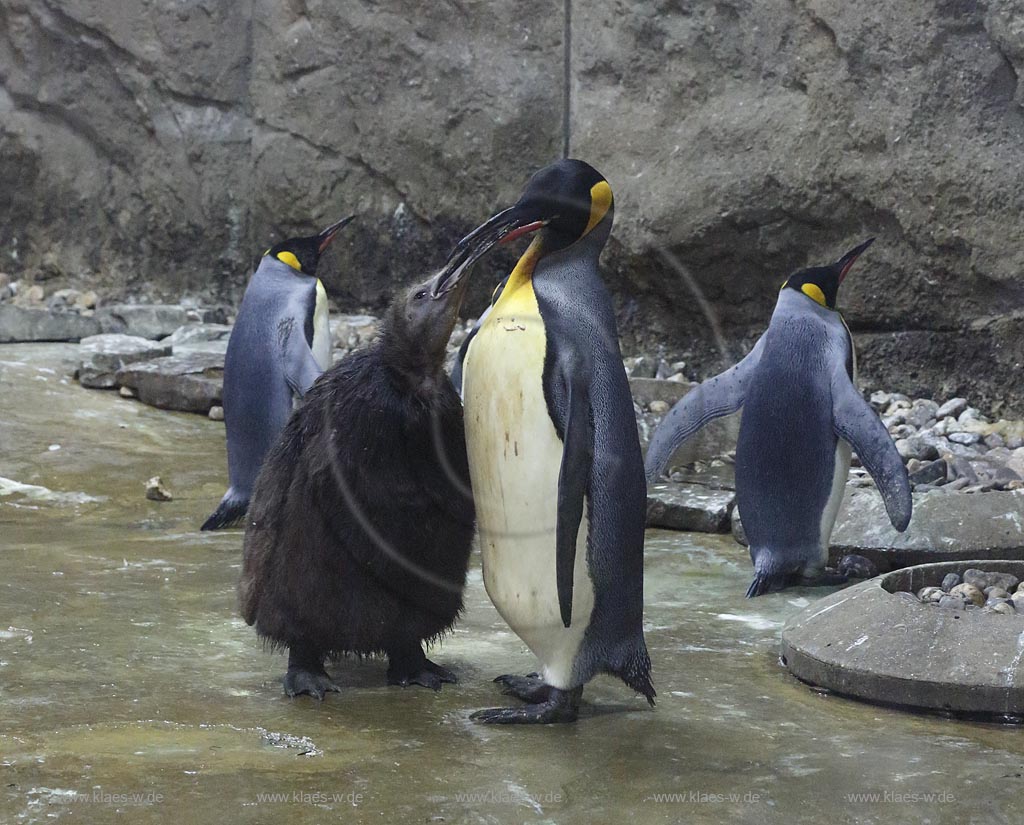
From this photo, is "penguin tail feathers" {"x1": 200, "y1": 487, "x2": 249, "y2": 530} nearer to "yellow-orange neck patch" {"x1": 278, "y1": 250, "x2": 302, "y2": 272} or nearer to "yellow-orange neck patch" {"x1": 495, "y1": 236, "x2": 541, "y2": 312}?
"yellow-orange neck patch" {"x1": 278, "y1": 250, "x2": 302, "y2": 272}

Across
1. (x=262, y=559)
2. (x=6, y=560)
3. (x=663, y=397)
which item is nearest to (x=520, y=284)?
(x=262, y=559)

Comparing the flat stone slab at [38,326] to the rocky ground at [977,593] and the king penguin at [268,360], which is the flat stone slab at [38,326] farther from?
the rocky ground at [977,593]

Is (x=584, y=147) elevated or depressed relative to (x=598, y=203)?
elevated

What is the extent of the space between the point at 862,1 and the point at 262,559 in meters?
5.31

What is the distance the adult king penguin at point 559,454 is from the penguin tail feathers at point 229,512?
256 centimetres

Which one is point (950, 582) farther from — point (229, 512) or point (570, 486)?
point (229, 512)

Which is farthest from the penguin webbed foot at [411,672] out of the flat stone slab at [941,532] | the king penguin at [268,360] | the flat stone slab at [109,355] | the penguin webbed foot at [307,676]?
the flat stone slab at [109,355]

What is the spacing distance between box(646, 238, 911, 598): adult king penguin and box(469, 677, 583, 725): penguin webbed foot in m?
1.63

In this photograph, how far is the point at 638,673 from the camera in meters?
2.92

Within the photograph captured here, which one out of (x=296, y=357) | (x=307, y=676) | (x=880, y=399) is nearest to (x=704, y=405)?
(x=296, y=357)

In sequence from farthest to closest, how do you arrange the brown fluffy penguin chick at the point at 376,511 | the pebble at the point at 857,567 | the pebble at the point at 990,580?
the pebble at the point at 857,567
the pebble at the point at 990,580
the brown fluffy penguin chick at the point at 376,511

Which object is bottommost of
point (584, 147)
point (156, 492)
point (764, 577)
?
point (156, 492)

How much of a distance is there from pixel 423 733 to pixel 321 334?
11.3 feet

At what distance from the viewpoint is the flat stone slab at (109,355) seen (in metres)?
7.60
